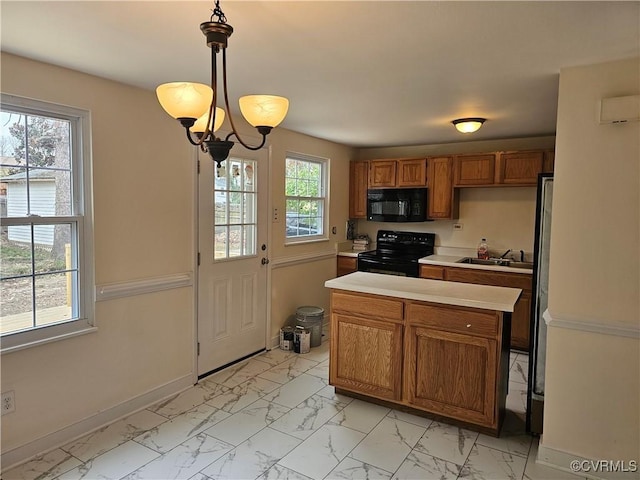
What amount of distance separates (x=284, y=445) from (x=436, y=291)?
4.59 ft

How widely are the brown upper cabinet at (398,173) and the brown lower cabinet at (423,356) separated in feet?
7.96

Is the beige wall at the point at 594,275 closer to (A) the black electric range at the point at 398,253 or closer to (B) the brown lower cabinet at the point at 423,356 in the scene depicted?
(B) the brown lower cabinet at the point at 423,356

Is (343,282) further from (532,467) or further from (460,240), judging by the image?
(460,240)

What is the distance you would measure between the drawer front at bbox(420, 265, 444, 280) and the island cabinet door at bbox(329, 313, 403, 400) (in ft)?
6.18

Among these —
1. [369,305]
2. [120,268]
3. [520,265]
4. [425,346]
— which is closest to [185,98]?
[120,268]

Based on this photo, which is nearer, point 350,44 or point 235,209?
point 350,44

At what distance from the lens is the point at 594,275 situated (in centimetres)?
227

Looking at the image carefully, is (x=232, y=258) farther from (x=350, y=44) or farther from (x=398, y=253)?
(x=398, y=253)

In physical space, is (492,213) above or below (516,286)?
above

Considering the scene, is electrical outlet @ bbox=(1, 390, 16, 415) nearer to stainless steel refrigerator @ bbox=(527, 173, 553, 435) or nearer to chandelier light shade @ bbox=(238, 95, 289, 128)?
chandelier light shade @ bbox=(238, 95, 289, 128)

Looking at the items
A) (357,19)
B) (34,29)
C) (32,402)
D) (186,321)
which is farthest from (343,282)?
(34,29)

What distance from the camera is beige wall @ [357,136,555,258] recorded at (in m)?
4.65

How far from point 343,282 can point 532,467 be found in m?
1.62

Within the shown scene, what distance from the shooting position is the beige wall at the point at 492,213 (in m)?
4.65
